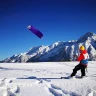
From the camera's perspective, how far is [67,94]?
21.0 feet

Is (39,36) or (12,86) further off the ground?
(39,36)

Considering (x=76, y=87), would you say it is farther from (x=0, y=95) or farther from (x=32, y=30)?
(x=32, y=30)

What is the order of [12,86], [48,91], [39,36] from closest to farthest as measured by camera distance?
[48,91], [12,86], [39,36]

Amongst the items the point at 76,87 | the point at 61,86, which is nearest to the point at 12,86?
the point at 61,86

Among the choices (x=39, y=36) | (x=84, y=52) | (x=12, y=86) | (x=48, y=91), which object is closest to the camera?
(x=48, y=91)

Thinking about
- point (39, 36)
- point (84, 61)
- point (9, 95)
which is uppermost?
point (39, 36)

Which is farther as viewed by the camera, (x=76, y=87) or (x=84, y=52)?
(x=84, y=52)

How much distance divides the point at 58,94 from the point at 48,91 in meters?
0.52

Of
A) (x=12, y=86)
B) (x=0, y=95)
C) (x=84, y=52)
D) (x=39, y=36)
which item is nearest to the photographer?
(x=0, y=95)

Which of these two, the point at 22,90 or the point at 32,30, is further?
the point at 32,30

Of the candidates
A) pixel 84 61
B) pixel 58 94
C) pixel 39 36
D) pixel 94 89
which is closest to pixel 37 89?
pixel 58 94

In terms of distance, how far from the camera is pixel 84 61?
10.2 m

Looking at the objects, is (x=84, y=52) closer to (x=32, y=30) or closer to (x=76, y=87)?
(x=76, y=87)

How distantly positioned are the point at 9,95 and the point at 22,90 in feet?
2.02
